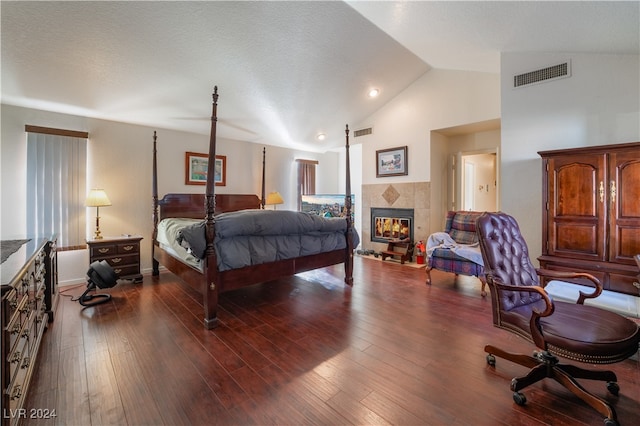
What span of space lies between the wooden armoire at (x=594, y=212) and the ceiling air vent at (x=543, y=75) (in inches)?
41.0

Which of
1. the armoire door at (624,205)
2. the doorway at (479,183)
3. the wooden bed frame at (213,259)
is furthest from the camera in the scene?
the doorway at (479,183)

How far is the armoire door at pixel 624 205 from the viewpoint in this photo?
250 centimetres

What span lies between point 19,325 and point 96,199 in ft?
8.60

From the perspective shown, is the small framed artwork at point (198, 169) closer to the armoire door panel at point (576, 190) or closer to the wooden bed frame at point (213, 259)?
the wooden bed frame at point (213, 259)

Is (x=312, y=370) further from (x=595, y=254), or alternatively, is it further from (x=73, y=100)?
(x=73, y=100)

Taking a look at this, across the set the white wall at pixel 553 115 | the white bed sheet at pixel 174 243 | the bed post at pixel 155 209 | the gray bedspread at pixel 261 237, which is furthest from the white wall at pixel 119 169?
the white wall at pixel 553 115

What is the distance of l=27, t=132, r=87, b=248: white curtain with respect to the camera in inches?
144

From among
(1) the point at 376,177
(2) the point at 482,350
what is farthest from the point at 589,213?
(1) the point at 376,177

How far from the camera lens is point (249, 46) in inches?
131

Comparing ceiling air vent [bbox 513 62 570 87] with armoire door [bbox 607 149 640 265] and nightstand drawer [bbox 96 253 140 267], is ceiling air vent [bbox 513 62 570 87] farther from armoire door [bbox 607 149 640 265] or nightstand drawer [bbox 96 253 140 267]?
nightstand drawer [bbox 96 253 140 267]

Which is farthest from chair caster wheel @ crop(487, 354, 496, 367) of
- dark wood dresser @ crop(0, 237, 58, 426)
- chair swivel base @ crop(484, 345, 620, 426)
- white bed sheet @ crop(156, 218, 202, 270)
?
dark wood dresser @ crop(0, 237, 58, 426)

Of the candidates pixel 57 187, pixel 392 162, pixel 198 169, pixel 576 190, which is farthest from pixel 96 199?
pixel 576 190

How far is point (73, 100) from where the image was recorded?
3619mm

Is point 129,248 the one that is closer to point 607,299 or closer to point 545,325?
point 545,325
